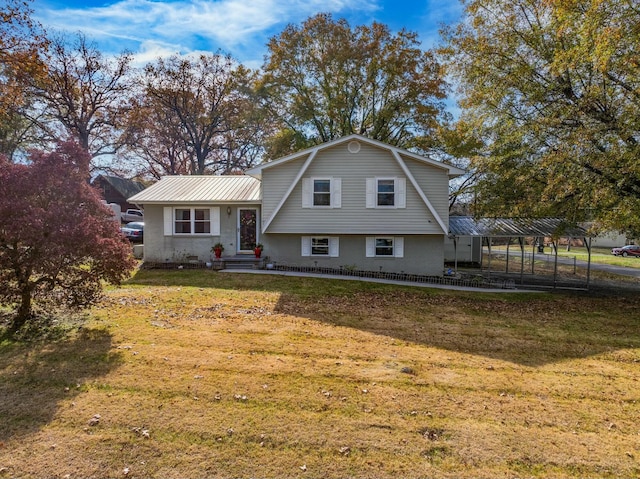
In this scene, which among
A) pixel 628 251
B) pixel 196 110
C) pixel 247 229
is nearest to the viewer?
pixel 247 229

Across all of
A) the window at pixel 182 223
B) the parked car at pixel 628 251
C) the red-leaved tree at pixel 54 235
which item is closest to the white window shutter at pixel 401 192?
the window at pixel 182 223

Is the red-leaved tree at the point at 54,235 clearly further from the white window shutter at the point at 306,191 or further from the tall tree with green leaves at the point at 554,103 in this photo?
the tall tree with green leaves at the point at 554,103

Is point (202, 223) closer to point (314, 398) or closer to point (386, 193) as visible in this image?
point (386, 193)

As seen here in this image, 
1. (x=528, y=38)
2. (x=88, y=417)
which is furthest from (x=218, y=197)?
(x=528, y=38)

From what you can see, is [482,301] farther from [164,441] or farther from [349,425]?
[164,441]

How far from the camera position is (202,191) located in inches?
689

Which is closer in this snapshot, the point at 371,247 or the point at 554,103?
the point at 554,103

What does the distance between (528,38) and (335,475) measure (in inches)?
630

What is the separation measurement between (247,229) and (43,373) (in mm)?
12520

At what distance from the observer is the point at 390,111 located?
25578 mm

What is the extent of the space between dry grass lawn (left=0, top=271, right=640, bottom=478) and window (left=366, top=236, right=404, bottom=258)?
710 centimetres

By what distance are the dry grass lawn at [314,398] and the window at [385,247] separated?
280 inches

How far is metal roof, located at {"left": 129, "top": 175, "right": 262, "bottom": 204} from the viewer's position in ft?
53.6

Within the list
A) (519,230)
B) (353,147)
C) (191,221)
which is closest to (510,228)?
(519,230)
